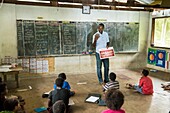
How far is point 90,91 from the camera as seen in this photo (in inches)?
168

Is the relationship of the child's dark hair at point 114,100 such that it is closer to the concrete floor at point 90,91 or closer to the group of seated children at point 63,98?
the group of seated children at point 63,98

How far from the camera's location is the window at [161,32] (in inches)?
247

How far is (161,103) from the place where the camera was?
11.8 ft

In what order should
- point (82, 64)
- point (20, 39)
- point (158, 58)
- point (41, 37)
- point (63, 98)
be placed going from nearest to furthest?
point (63, 98) → point (20, 39) → point (41, 37) → point (82, 64) → point (158, 58)

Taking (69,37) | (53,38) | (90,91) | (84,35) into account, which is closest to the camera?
(90,91)

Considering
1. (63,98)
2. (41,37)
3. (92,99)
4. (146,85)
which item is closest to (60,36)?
(41,37)

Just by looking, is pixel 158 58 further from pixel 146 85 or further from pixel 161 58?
pixel 146 85

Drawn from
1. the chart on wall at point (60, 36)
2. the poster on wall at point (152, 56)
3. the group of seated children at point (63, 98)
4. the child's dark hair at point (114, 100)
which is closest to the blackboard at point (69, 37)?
the chart on wall at point (60, 36)

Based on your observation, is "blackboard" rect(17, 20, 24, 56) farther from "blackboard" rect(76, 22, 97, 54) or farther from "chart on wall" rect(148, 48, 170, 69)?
"chart on wall" rect(148, 48, 170, 69)

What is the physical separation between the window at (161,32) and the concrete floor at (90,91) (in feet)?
5.23

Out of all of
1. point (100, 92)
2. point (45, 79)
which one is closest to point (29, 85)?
point (45, 79)

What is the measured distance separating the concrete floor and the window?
5.23 feet

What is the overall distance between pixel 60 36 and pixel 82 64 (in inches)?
47.2

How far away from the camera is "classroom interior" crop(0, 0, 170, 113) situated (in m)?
3.64
